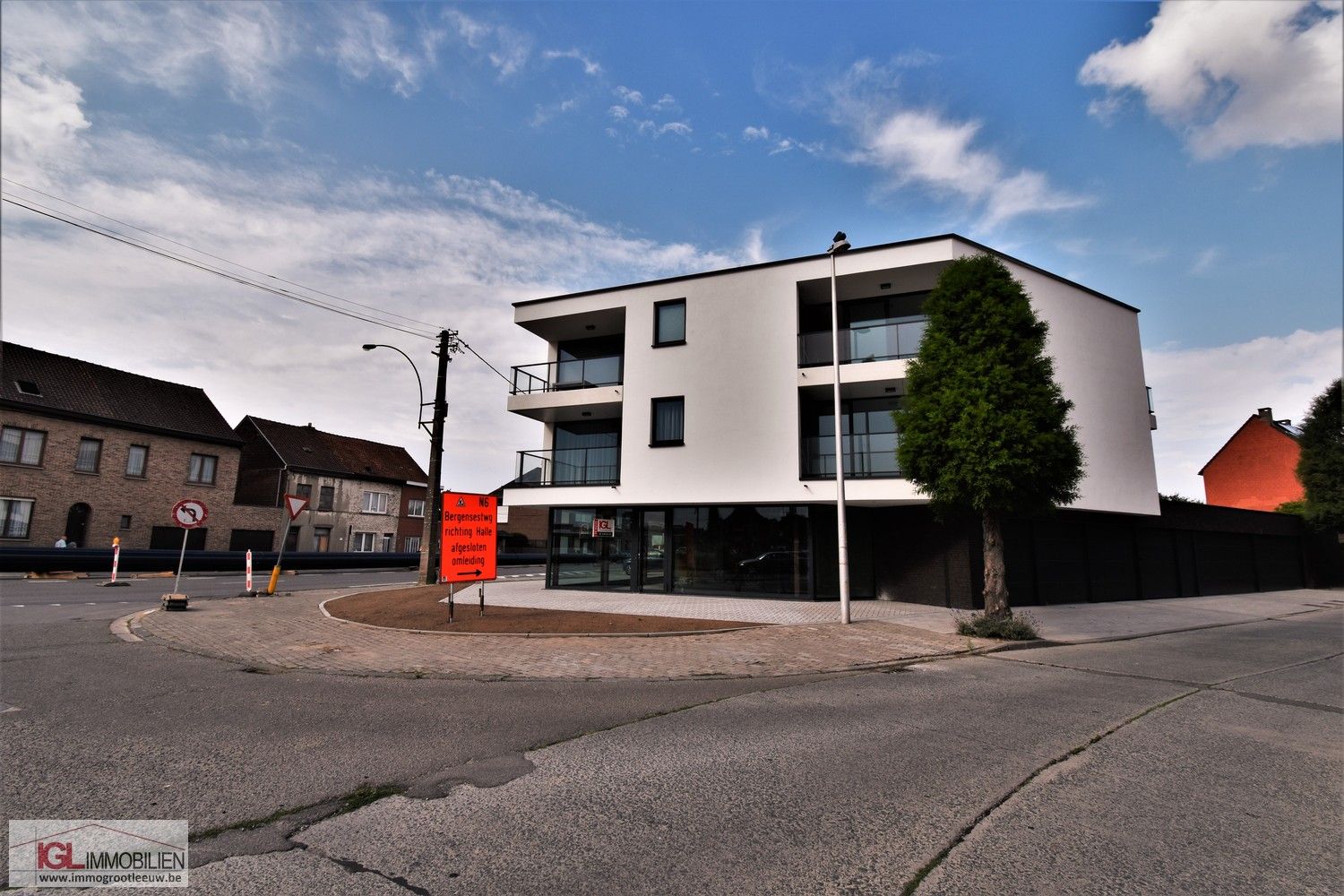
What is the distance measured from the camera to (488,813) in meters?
3.77

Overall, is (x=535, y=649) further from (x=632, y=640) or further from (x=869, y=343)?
(x=869, y=343)

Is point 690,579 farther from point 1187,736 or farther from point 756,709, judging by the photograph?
point 1187,736

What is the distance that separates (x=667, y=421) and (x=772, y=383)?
3.42 meters

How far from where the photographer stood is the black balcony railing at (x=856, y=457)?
54.2 feet

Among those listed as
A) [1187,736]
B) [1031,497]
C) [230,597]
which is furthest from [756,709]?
[230,597]

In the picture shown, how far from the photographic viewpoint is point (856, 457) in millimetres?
17188

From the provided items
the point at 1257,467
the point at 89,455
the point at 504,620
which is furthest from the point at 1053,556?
the point at 89,455

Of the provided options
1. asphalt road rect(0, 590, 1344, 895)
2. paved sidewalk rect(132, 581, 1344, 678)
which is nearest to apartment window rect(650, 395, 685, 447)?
paved sidewalk rect(132, 581, 1344, 678)

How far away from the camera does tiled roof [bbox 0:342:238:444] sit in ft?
100.0

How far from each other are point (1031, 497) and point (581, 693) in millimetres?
9918

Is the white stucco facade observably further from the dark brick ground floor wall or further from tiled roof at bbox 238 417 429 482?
tiled roof at bbox 238 417 429 482

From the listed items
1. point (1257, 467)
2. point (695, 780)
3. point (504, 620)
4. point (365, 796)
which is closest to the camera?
point (365, 796)

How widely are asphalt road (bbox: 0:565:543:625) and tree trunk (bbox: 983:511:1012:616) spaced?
18.3 metres

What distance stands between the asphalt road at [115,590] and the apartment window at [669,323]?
14064mm
